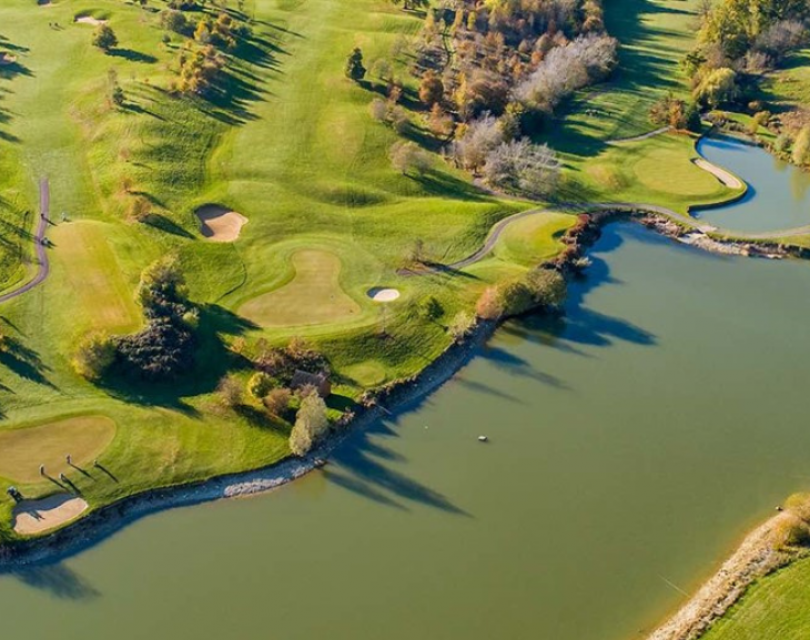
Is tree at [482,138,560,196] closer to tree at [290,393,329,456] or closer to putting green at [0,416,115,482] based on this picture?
tree at [290,393,329,456]

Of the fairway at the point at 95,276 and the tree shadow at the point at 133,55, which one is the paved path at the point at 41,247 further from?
the tree shadow at the point at 133,55

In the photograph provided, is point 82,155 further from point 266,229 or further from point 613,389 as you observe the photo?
point 613,389

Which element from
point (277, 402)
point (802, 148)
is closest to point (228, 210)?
point (277, 402)

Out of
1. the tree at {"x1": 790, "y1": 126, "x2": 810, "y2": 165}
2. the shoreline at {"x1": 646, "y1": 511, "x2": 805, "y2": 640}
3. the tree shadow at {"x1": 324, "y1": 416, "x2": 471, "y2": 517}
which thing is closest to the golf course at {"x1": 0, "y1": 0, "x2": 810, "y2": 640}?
the tree at {"x1": 790, "y1": 126, "x2": 810, "y2": 165}

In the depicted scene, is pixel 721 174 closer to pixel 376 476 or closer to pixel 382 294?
pixel 382 294

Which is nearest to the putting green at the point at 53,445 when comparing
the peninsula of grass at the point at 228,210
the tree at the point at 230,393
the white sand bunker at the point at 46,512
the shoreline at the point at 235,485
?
the peninsula of grass at the point at 228,210

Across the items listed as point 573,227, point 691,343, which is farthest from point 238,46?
point 691,343
